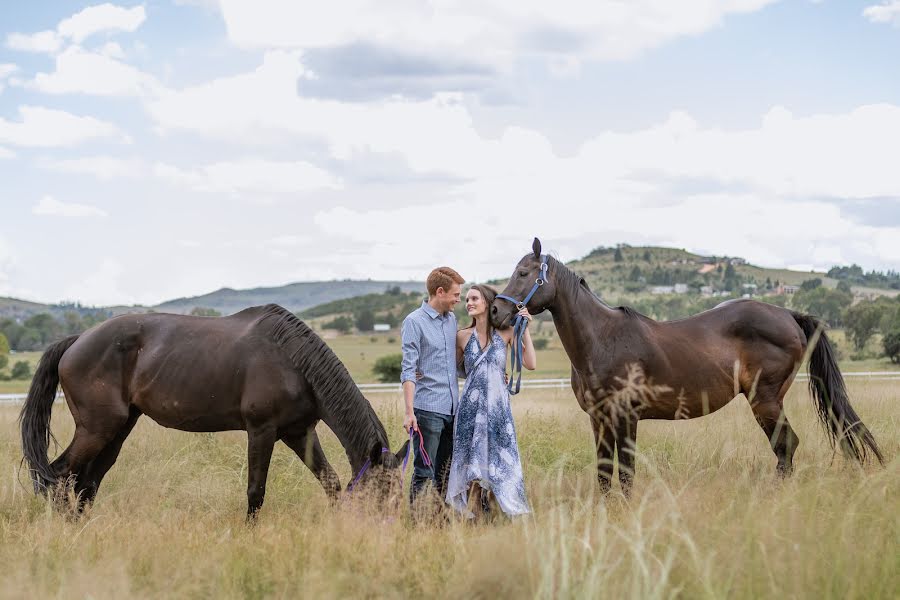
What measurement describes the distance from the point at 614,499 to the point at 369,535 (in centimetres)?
237

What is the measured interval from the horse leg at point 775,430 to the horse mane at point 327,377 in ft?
12.9

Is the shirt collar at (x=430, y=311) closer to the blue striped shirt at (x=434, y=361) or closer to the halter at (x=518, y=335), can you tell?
the blue striped shirt at (x=434, y=361)

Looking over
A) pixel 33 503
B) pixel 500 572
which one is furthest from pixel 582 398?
pixel 33 503

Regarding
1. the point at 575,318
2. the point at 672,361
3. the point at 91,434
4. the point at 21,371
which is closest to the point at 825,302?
the point at 21,371

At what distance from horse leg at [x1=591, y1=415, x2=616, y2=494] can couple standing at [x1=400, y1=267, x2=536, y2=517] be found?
0.88m

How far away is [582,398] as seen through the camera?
7449 millimetres

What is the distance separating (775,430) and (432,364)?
3.64 m

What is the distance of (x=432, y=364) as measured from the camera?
6477mm

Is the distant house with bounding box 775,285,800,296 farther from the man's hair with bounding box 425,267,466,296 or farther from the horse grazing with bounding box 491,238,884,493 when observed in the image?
the man's hair with bounding box 425,267,466,296

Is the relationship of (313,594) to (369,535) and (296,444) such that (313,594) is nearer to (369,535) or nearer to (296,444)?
(369,535)

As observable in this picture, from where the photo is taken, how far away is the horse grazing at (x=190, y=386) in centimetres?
676

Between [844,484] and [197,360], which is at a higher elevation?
[197,360]

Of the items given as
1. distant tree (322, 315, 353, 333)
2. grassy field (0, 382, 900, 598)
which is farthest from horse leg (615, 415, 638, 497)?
distant tree (322, 315, 353, 333)

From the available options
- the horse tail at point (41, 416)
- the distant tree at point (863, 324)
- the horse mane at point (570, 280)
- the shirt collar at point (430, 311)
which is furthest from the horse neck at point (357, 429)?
the distant tree at point (863, 324)
